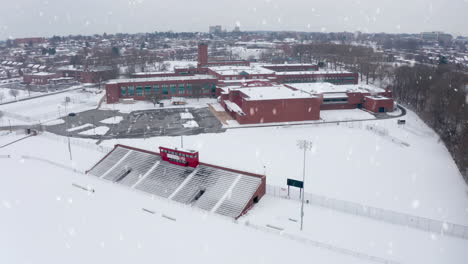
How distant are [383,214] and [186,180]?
12.8 metres

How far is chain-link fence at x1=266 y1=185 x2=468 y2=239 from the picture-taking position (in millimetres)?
17531

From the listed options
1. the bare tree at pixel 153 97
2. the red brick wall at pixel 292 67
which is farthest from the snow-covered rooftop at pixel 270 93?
the red brick wall at pixel 292 67

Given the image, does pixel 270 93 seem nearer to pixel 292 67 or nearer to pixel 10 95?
pixel 292 67

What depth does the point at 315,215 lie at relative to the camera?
19.5 metres

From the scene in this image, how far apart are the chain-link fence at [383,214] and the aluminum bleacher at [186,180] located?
90.3 inches

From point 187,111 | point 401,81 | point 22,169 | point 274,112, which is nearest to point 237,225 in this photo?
point 22,169

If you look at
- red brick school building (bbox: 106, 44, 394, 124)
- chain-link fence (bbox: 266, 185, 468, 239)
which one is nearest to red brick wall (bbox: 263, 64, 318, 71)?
red brick school building (bbox: 106, 44, 394, 124)

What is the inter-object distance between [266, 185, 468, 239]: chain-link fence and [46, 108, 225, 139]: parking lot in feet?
60.9

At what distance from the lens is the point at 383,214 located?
19.2m

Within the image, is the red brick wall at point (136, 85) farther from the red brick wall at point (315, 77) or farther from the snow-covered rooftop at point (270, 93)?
the red brick wall at point (315, 77)

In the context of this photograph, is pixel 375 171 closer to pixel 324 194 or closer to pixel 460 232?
pixel 324 194

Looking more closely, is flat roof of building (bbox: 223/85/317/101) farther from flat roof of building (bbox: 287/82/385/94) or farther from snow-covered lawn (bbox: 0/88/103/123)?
snow-covered lawn (bbox: 0/88/103/123)

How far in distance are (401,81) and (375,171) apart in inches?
1404

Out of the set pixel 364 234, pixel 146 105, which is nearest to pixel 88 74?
pixel 146 105
